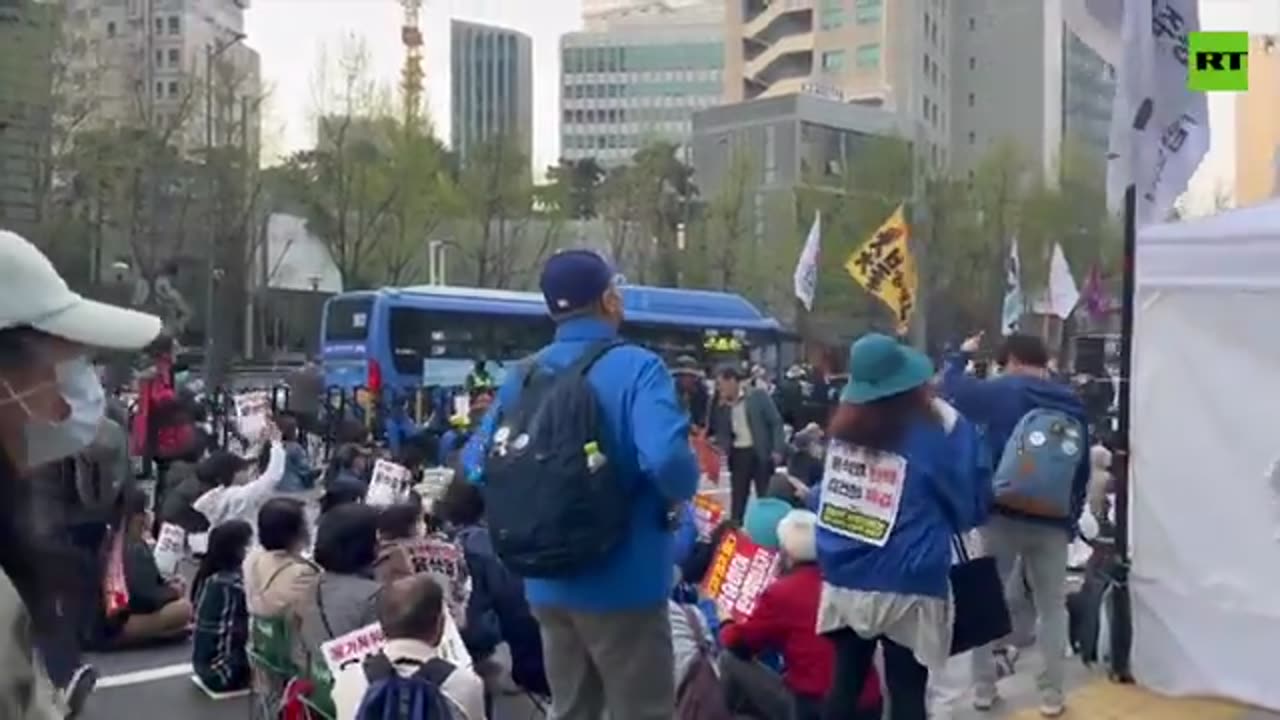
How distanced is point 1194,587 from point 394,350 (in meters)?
22.6

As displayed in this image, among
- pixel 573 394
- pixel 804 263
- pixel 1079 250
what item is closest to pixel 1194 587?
pixel 573 394

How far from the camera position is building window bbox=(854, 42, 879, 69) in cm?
8738

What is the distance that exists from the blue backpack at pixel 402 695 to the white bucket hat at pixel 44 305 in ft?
7.62

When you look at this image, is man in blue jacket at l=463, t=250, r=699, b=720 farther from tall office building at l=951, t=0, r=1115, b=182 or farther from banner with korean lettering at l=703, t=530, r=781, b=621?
tall office building at l=951, t=0, r=1115, b=182

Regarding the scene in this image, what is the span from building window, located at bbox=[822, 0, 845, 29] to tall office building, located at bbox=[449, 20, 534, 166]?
7498 cm

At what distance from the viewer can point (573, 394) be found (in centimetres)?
412

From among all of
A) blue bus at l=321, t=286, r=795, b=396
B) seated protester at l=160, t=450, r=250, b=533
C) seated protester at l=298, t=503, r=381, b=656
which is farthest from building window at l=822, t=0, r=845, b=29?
seated protester at l=298, t=503, r=381, b=656

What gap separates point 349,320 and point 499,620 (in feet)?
75.0

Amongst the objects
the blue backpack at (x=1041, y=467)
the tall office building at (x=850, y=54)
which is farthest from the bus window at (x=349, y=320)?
the tall office building at (x=850, y=54)

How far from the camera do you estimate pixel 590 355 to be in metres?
4.24

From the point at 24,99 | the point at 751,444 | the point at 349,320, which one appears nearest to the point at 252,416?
the point at 751,444

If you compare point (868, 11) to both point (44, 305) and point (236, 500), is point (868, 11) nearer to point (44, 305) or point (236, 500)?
point (236, 500)

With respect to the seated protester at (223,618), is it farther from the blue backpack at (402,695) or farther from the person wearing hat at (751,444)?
the person wearing hat at (751,444)

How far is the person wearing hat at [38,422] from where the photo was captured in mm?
1521
